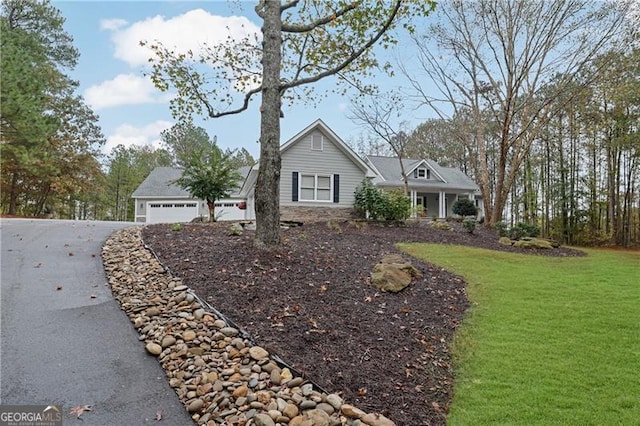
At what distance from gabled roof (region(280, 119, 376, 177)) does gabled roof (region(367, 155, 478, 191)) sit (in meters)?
6.27

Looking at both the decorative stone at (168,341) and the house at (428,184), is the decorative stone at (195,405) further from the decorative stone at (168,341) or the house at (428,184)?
the house at (428,184)

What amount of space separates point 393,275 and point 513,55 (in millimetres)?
13387

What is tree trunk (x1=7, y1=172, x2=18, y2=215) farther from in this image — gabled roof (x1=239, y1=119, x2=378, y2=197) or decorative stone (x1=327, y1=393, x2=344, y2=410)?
decorative stone (x1=327, y1=393, x2=344, y2=410)

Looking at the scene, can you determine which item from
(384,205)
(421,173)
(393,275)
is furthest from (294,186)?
(421,173)

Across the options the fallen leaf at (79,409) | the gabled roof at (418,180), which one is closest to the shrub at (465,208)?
the gabled roof at (418,180)

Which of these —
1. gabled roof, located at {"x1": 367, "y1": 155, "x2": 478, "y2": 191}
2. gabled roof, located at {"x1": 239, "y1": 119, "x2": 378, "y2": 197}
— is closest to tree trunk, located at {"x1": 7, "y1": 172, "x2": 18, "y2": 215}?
gabled roof, located at {"x1": 239, "y1": 119, "x2": 378, "y2": 197}

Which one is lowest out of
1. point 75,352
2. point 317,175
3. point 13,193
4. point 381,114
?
point 75,352

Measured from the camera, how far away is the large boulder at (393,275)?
546 centimetres

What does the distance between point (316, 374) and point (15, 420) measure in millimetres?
2211

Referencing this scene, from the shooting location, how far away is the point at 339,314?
4305mm

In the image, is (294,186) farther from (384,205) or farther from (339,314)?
(339,314)

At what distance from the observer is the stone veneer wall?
47.0ft

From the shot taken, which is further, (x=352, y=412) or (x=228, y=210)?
(x=228, y=210)

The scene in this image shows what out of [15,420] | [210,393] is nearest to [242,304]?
[210,393]
